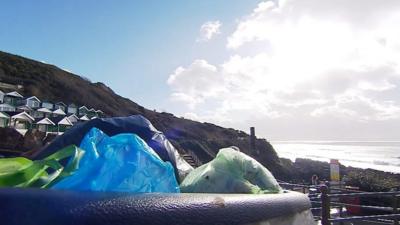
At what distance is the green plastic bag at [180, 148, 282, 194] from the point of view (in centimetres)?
192

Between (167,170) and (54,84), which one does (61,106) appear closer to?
(54,84)

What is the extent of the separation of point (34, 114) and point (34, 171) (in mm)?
71610

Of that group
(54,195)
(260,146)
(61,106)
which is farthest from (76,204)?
(61,106)

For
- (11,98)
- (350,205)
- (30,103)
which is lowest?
(350,205)

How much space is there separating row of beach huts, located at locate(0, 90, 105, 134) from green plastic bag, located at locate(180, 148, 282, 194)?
1863 inches

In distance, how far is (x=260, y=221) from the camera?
4.27 ft

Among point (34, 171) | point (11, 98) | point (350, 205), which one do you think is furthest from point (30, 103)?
point (34, 171)

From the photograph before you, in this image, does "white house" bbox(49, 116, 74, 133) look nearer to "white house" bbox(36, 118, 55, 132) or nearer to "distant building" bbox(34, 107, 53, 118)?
"white house" bbox(36, 118, 55, 132)

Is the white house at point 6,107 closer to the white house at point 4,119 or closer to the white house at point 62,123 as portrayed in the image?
the white house at point 62,123

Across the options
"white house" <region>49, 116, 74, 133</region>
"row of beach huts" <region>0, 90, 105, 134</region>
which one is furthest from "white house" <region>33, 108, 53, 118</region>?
"white house" <region>49, 116, 74, 133</region>

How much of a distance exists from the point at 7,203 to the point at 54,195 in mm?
108

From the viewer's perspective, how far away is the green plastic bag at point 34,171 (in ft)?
4.76

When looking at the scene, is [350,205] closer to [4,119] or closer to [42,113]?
[4,119]

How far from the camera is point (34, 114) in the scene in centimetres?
6794
